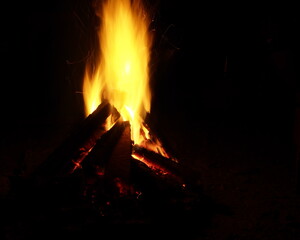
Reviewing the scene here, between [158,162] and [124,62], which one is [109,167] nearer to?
[158,162]

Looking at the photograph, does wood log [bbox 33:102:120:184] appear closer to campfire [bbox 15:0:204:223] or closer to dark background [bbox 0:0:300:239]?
campfire [bbox 15:0:204:223]

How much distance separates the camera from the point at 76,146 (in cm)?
389

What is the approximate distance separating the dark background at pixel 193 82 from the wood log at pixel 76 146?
3.95 ft

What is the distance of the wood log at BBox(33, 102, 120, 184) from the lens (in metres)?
3.69

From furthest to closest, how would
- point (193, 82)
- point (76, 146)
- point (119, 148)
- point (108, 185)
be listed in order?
1. point (193, 82)
2. point (76, 146)
3. point (119, 148)
4. point (108, 185)

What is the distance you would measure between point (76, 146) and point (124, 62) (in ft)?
3.99

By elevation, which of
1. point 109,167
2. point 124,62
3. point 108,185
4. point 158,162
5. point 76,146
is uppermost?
point 124,62

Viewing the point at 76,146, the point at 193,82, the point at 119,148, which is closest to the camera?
the point at 119,148

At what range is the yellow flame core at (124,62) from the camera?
4387 mm

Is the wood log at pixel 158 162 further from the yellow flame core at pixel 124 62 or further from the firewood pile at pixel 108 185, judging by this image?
the yellow flame core at pixel 124 62

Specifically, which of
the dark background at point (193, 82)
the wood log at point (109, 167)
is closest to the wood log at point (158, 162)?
the wood log at point (109, 167)

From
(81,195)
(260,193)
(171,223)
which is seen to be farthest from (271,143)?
(81,195)

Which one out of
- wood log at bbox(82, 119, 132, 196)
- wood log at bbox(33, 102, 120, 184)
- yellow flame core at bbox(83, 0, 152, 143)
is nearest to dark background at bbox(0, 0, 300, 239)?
yellow flame core at bbox(83, 0, 152, 143)

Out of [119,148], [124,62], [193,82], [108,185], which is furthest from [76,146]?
[193,82]
